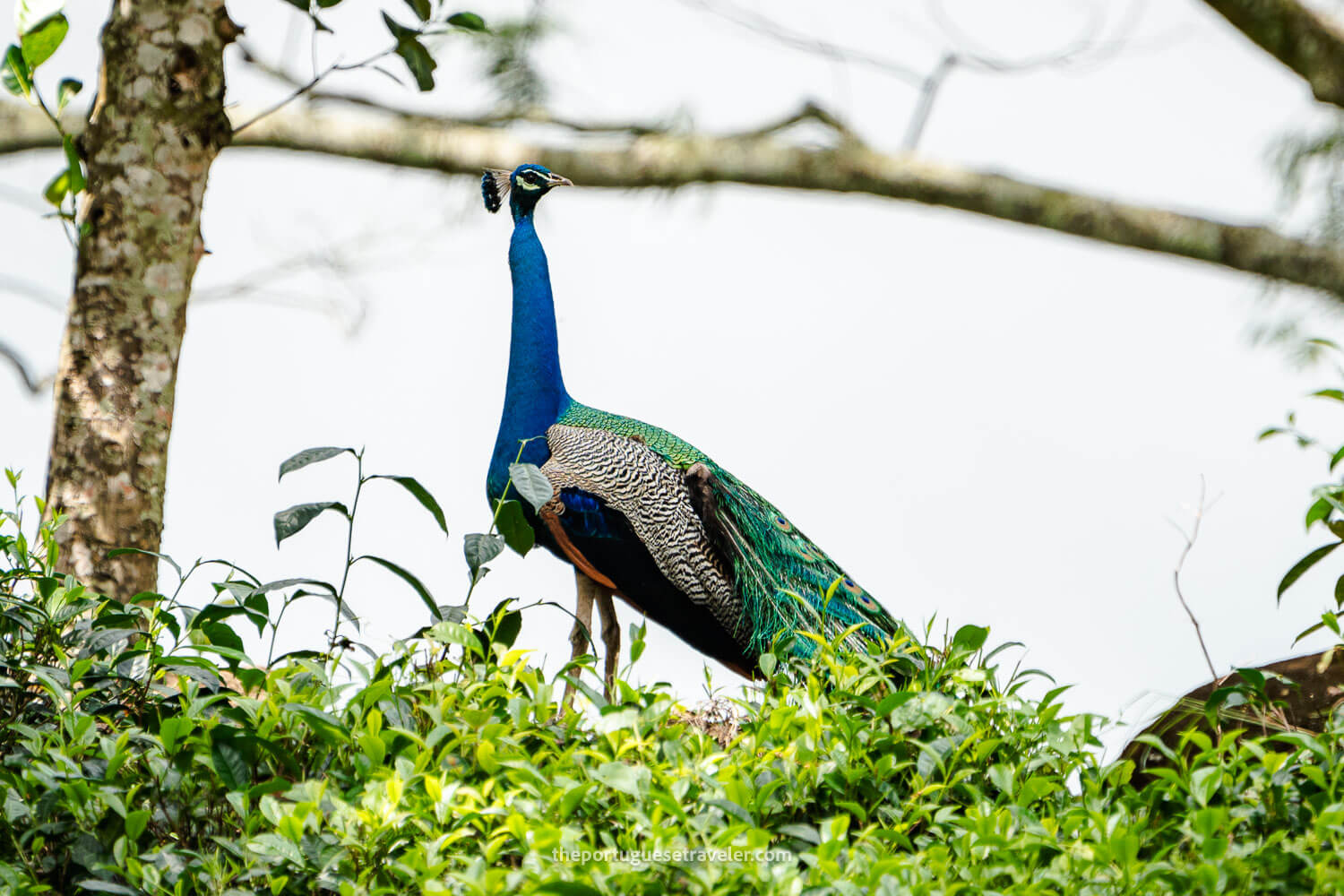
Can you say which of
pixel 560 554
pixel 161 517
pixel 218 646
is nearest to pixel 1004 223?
pixel 560 554

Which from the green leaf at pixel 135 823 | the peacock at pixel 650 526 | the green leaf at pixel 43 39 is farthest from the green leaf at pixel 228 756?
the green leaf at pixel 43 39

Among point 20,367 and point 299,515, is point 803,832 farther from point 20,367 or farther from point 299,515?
point 20,367

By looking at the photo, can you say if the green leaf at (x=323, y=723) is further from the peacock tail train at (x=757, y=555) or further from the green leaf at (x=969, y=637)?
the peacock tail train at (x=757, y=555)

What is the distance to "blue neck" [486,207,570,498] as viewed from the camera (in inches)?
120

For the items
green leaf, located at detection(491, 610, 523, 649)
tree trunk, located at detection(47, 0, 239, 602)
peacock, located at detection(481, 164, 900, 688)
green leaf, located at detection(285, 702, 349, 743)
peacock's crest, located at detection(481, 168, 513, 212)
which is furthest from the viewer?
peacock's crest, located at detection(481, 168, 513, 212)

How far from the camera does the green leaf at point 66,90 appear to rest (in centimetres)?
259

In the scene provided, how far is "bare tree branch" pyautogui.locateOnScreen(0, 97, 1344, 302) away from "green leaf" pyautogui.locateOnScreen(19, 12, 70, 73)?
5.81ft

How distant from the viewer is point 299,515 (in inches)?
71.4

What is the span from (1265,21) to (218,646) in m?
2.84

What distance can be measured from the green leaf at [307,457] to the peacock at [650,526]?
92cm

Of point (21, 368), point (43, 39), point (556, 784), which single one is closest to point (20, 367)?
point (21, 368)

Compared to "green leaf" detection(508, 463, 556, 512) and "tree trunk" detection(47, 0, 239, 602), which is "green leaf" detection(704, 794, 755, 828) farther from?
"tree trunk" detection(47, 0, 239, 602)

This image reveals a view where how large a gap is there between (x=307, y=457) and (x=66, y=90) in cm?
136

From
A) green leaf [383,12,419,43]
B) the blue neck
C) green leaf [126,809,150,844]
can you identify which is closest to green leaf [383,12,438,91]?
green leaf [383,12,419,43]
